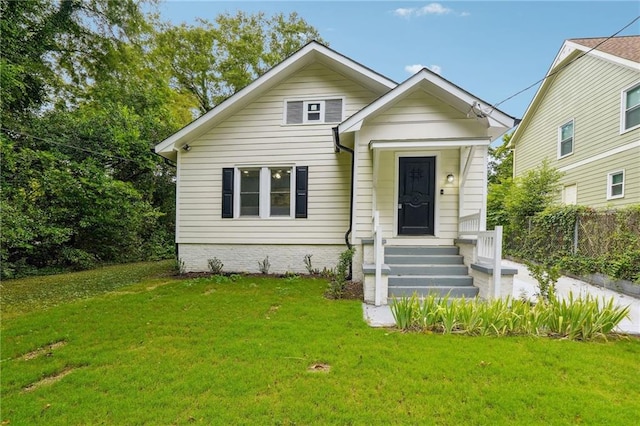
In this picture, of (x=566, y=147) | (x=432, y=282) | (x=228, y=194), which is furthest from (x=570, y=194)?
(x=228, y=194)

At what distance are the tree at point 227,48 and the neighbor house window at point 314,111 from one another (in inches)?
409

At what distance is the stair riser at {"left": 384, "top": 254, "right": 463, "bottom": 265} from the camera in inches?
237

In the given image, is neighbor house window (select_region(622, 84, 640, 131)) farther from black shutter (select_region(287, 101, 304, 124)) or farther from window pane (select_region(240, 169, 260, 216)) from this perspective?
window pane (select_region(240, 169, 260, 216))

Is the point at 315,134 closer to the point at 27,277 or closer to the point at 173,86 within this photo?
the point at 27,277

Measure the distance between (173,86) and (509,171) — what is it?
24444 millimetres

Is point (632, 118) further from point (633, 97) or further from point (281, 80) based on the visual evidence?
point (281, 80)

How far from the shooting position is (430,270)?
5.81m

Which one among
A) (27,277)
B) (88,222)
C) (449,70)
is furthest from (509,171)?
(27,277)

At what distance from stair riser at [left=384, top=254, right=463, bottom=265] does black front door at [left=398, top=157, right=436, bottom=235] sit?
0.79 meters

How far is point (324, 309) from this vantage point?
4.71m

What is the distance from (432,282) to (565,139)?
Result: 11029 mm

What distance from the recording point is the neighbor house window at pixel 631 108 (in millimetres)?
8688

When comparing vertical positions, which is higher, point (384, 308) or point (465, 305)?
point (465, 305)

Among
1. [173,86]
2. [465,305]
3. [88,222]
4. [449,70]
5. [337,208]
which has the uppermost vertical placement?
[173,86]
